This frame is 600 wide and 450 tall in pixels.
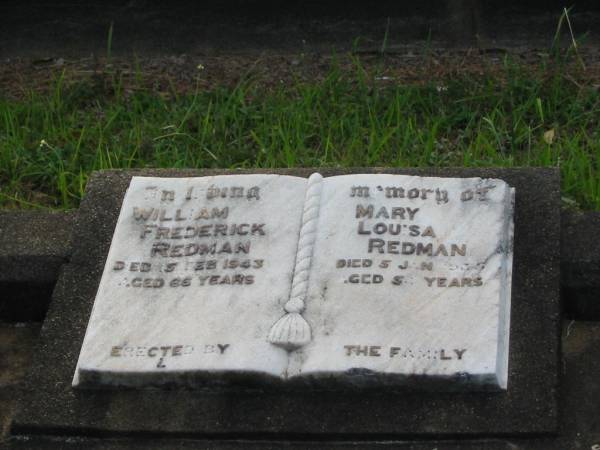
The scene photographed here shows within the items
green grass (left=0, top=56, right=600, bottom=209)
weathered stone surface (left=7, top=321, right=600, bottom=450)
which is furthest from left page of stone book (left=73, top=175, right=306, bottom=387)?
green grass (left=0, top=56, right=600, bottom=209)

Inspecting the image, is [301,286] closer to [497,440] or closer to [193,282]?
[193,282]

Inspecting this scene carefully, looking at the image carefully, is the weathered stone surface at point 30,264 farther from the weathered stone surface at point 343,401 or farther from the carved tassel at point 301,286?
the carved tassel at point 301,286

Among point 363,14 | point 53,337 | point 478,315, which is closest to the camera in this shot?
point 478,315

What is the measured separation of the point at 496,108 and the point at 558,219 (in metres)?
1.05

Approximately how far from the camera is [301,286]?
9.87 ft

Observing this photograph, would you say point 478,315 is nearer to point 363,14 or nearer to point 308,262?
point 308,262

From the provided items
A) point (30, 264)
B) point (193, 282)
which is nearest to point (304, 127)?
point (30, 264)

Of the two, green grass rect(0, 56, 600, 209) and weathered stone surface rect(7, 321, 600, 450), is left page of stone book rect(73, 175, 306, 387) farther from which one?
green grass rect(0, 56, 600, 209)

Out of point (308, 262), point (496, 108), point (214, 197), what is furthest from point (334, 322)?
point (496, 108)

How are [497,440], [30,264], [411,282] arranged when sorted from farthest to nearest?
1. [30,264]
2. [411,282]
3. [497,440]

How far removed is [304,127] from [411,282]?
1.25m

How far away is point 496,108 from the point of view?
13.7ft

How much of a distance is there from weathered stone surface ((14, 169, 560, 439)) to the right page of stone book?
0.06 metres

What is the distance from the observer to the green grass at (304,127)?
397cm
